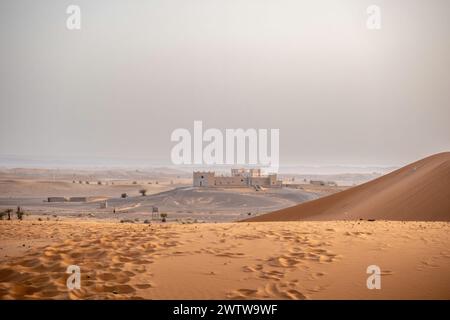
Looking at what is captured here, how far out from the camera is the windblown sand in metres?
6.42

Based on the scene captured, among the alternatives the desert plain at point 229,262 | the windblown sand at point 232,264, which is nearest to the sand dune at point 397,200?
the desert plain at point 229,262

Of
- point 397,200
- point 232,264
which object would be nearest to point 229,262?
point 232,264

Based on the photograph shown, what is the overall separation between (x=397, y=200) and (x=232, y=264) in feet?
47.2

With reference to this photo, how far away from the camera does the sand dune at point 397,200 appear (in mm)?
17884

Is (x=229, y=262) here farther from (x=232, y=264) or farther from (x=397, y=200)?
(x=397, y=200)

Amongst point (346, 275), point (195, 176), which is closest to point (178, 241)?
point (346, 275)

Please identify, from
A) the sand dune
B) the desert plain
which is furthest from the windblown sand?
the sand dune

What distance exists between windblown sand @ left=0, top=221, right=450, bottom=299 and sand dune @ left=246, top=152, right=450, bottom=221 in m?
7.38

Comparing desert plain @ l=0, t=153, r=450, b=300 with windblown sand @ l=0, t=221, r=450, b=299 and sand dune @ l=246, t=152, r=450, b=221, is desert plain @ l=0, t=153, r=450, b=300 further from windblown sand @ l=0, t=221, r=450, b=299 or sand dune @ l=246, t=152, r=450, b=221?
sand dune @ l=246, t=152, r=450, b=221

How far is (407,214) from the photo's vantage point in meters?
17.8

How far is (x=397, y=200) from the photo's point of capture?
19.8 m

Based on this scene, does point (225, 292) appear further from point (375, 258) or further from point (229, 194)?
point (229, 194)

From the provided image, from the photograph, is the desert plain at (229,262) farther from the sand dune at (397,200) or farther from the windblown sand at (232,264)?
the sand dune at (397,200)

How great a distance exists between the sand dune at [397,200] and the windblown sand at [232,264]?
24.2 ft
